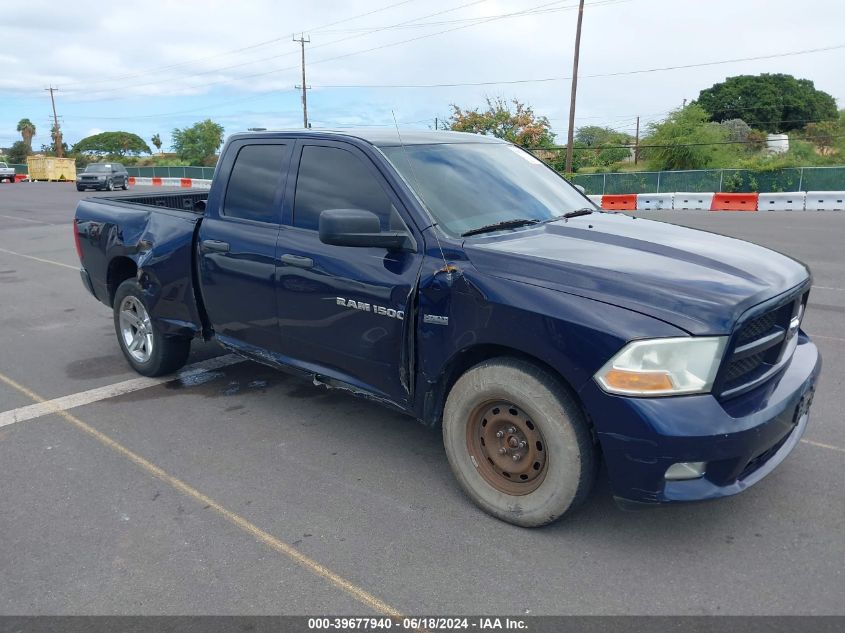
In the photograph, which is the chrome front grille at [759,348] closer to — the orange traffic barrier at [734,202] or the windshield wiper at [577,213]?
the windshield wiper at [577,213]

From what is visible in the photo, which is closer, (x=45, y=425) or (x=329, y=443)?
(x=329, y=443)

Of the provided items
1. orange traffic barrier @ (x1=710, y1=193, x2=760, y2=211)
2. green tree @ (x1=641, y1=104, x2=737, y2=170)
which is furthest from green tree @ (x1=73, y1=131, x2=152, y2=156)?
orange traffic barrier @ (x1=710, y1=193, x2=760, y2=211)

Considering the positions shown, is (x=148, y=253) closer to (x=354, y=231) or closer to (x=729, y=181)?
(x=354, y=231)

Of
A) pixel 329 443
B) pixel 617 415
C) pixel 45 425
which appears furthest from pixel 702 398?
pixel 45 425

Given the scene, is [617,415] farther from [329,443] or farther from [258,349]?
[258,349]

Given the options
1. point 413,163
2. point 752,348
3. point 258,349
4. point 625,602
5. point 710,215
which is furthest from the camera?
point 710,215

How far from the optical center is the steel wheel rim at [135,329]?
5.49 m

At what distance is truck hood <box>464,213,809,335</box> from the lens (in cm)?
279

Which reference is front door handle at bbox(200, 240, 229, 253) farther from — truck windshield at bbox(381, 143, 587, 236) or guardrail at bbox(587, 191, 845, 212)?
guardrail at bbox(587, 191, 845, 212)

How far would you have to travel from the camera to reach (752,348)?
296 centimetres

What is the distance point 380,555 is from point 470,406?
808 millimetres

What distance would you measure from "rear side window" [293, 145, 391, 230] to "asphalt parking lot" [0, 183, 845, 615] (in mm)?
1453

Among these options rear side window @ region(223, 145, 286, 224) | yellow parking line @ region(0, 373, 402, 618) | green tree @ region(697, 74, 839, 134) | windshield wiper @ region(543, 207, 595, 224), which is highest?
green tree @ region(697, 74, 839, 134)

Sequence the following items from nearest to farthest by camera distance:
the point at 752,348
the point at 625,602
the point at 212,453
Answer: the point at 625,602, the point at 752,348, the point at 212,453
